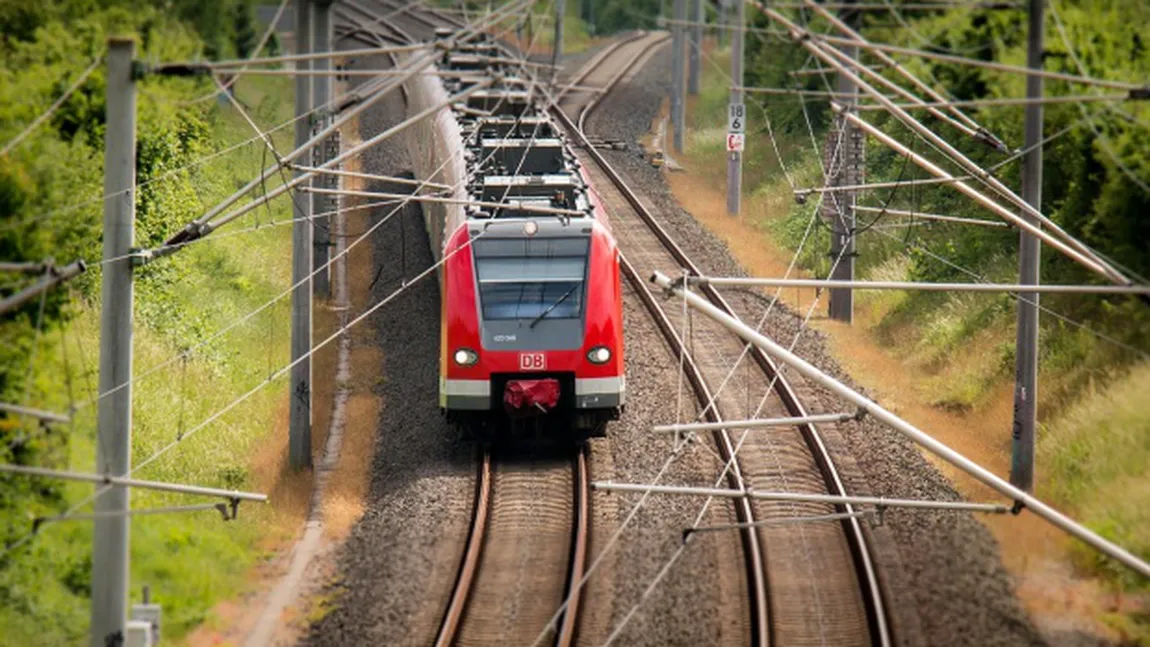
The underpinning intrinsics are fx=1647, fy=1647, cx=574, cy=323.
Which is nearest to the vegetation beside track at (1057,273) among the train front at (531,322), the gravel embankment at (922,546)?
the gravel embankment at (922,546)

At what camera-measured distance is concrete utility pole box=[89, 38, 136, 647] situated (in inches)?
502

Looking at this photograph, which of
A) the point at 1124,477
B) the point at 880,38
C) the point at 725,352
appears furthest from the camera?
the point at 880,38

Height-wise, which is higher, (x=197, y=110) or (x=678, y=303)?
(x=197, y=110)

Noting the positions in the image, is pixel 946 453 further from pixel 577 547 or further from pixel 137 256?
pixel 137 256

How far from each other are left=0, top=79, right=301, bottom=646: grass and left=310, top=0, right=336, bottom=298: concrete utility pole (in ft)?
2.88

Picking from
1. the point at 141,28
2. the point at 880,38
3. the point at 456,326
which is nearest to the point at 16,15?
the point at 141,28

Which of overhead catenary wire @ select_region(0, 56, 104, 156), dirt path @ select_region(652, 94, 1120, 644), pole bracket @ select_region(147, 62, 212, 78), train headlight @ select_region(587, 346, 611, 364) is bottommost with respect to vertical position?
dirt path @ select_region(652, 94, 1120, 644)

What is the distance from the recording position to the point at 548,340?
20.5m

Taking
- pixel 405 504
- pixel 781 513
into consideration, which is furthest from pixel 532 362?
pixel 781 513

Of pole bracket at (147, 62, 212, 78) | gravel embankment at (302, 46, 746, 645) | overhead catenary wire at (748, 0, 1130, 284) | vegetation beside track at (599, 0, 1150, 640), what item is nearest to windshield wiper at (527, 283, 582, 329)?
gravel embankment at (302, 46, 746, 645)

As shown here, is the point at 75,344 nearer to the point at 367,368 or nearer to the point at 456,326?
the point at 456,326

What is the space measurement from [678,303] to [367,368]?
6.17m

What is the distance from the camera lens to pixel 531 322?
20500 mm

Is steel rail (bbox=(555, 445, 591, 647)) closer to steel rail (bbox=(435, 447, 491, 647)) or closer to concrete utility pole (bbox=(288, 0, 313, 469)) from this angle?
steel rail (bbox=(435, 447, 491, 647))
